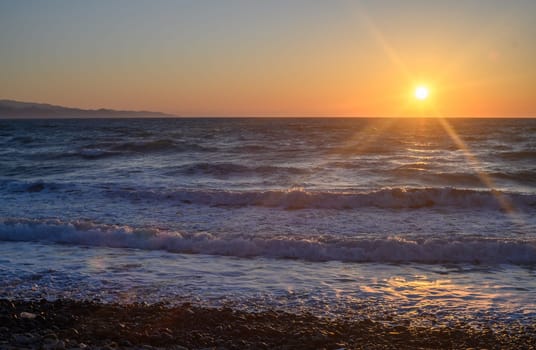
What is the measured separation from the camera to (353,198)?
15844 mm

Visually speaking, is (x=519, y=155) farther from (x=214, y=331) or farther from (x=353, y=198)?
(x=214, y=331)

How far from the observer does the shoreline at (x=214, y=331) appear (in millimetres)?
5484

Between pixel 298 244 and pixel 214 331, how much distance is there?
423 centimetres

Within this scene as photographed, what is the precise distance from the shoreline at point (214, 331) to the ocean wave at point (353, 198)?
893 cm

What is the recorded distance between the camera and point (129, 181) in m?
20.2

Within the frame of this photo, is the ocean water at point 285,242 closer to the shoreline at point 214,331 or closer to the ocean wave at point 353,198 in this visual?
the ocean wave at point 353,198

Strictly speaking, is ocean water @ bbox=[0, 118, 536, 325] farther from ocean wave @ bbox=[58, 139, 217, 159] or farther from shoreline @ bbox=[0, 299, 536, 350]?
ocean wave @ bbox=[58, 139, 217, 159]

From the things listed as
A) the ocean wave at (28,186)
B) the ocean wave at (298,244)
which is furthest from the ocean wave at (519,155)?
the ocean wave at (28,186)

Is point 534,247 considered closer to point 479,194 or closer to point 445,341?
point 445,341

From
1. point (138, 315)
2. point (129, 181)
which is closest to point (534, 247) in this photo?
point (138, 315)

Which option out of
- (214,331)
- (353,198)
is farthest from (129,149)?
(214,331)

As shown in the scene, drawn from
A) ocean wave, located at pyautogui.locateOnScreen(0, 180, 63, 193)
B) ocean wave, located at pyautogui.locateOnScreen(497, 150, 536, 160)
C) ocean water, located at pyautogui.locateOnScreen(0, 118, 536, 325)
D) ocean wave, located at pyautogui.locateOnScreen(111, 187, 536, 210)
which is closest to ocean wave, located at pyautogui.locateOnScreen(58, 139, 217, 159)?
ocean water, located at pyautogui.locateOnScreen(0, 118, 536, 325)

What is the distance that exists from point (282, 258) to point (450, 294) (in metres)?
3.20

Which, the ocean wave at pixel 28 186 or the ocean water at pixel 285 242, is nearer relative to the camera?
the ocean water at pixel 285 242
